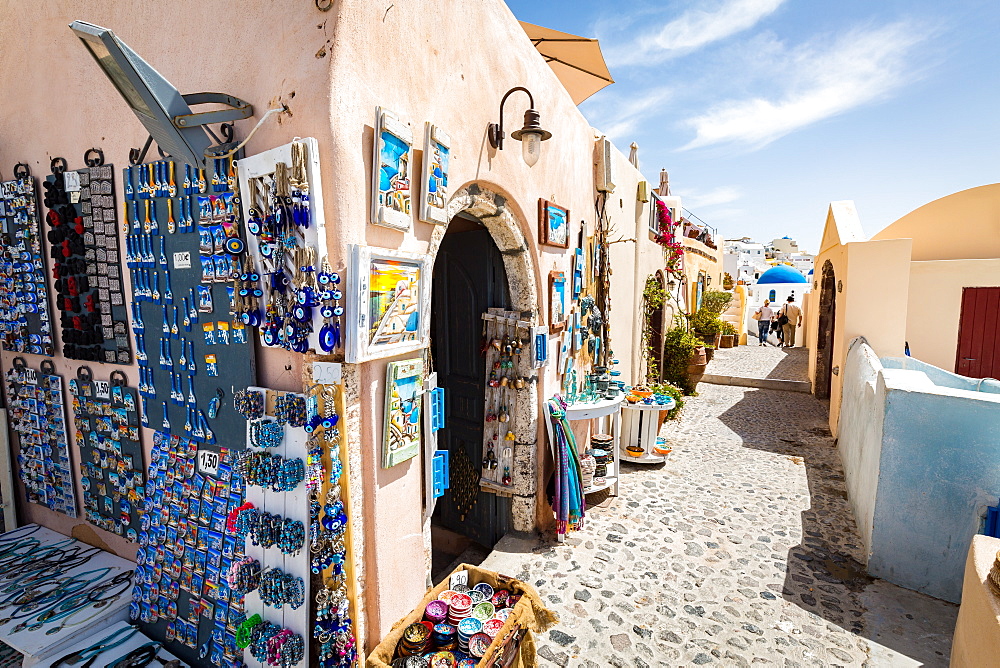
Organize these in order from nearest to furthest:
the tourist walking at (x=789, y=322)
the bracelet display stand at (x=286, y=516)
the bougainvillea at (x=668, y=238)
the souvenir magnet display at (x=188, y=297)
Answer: the bracelet display stand at (x=286, y=516) < the souvenir magnet display at (x=188, y=297) < the bougainvillea at (x=668, y=238) < the tourist walking at (x=789, y=322)

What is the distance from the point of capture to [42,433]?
3518mm

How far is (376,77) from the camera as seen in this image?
2.21 metres

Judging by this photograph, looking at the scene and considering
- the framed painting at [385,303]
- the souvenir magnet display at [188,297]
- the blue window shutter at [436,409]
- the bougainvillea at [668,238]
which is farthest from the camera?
the bougainvillea at [668,238]

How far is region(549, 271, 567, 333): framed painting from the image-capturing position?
4.37 metres

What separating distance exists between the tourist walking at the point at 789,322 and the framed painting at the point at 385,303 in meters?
17.7

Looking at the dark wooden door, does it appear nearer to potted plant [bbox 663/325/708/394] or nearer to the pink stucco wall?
the pink stucco wall

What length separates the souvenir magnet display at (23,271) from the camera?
326cm

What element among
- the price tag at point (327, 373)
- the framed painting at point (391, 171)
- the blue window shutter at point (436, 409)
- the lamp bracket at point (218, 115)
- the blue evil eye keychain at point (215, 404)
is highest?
the lamp bracket at point (218, 115)

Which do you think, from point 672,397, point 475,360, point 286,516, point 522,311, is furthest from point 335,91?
point 672,397

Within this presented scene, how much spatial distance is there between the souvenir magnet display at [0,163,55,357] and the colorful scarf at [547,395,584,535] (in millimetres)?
4002

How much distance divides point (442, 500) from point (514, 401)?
153 cm

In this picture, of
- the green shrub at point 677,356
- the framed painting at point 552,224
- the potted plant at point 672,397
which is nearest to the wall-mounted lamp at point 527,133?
the framed painting at point 552,224

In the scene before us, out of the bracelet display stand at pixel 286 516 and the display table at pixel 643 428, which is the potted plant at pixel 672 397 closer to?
the display table at pixel 643 428

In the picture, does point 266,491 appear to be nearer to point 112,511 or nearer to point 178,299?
point 178,299
